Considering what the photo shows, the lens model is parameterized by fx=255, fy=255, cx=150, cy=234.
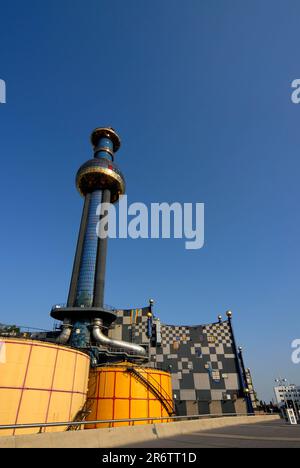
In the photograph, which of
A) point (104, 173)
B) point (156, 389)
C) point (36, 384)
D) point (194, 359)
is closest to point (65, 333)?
point (156, 389)

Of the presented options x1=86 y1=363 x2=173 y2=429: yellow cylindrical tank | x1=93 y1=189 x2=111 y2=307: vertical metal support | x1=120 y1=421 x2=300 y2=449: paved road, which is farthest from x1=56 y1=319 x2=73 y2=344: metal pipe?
x1=120 y1=421 x2=300 y2=449: paved road

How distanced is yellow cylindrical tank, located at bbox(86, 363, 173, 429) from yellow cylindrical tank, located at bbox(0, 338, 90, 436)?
3339 mm

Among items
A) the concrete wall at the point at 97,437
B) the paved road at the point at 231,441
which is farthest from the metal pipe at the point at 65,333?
the paved road at the point at 231,441

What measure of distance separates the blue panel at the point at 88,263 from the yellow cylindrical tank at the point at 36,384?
16.8m

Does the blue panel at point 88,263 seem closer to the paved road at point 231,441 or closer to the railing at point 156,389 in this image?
the railing at point 156,389

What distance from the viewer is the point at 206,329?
3741 centimetres

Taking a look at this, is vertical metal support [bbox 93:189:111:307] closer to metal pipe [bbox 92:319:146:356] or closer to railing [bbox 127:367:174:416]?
metal pipe [bbox 92:319:146:356]

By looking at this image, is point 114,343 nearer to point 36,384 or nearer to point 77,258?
point 77,258

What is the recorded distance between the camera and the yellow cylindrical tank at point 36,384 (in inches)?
544

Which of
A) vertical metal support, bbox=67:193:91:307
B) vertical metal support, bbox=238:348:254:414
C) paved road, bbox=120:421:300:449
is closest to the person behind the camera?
paved road, bbox=120:421:300:449

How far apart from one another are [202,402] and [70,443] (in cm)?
3066

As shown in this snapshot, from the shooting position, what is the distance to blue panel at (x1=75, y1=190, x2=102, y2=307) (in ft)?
115
